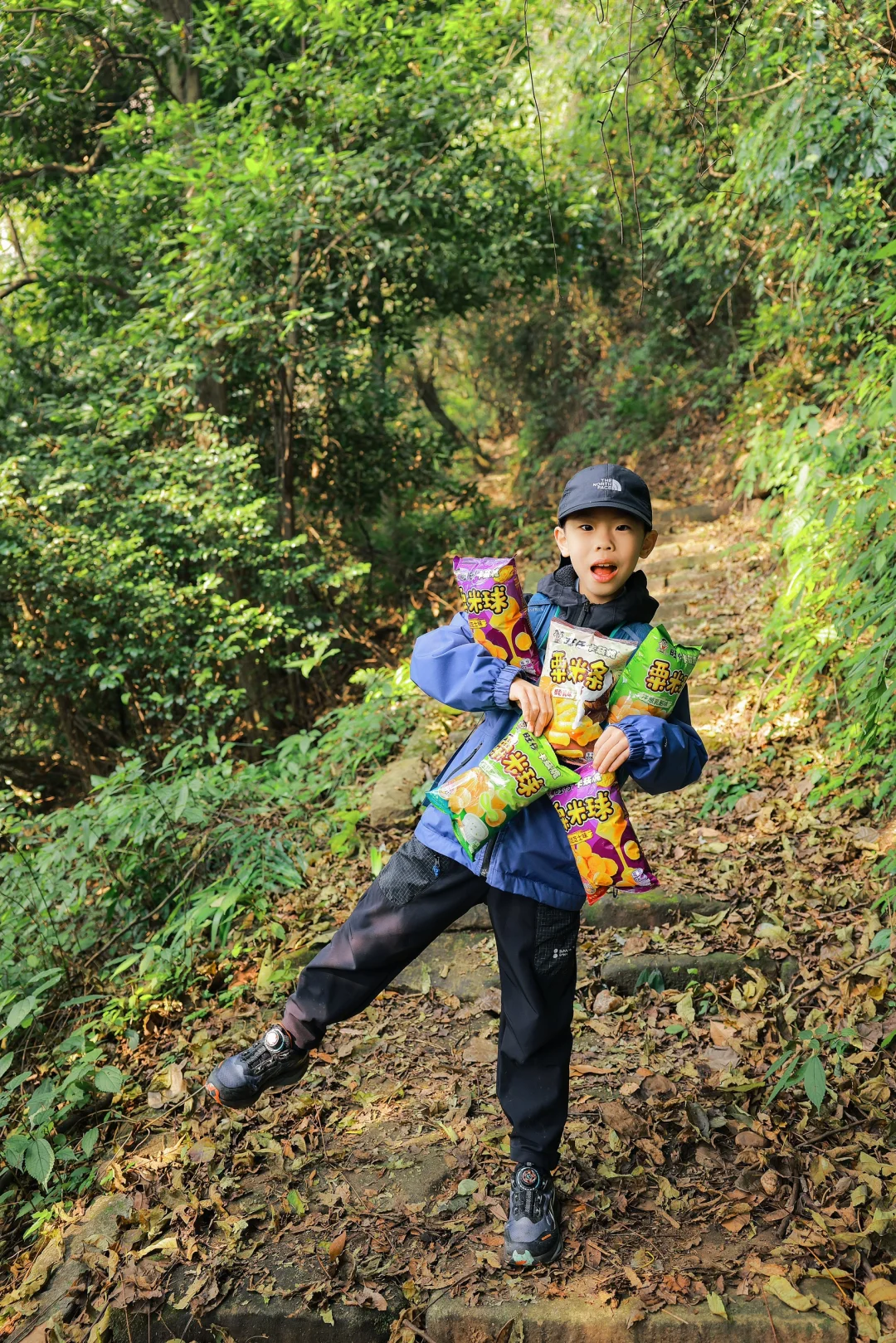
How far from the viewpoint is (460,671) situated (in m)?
2.13

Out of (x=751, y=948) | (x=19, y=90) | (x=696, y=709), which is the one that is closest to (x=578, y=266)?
(x=19, y=90)

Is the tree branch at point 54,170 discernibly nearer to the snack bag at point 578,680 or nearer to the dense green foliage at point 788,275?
the dense green foliage at point 788,275

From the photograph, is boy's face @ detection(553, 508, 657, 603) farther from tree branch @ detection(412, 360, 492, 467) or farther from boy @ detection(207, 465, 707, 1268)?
tree branch @ detection(412, 360, 492, 467)

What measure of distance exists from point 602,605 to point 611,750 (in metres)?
0.36

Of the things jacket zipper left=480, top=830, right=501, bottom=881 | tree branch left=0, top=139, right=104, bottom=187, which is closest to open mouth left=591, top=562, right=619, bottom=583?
jacket zipper left=480, top=830, right=501, bottom=881

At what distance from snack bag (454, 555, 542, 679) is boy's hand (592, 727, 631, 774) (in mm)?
246

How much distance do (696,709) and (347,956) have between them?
11.2 feet

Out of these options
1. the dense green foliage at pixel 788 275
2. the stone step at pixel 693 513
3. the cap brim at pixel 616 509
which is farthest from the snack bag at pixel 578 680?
the stone step at pixel 693 513

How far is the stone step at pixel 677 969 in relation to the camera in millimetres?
3277

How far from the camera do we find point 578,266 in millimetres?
10117

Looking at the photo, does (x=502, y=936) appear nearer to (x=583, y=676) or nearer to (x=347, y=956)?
(x=347, y=956)

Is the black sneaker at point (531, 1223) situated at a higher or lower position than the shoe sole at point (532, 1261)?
higher

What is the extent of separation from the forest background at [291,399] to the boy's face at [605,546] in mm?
1876

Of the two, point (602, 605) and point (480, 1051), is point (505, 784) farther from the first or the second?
point (480, 1051)
